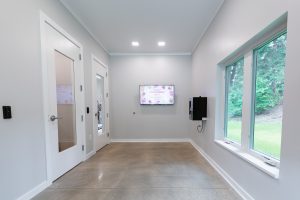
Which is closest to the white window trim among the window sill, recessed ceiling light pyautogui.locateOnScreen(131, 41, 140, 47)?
the window sill

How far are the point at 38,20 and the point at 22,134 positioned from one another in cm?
147

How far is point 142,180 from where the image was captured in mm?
2391

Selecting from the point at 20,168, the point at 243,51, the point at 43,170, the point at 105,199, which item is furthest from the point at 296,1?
the point at 43,170

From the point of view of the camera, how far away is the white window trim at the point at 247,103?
59.9 inches

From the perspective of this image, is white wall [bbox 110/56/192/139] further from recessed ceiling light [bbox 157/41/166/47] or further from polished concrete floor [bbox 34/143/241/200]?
polished concrete floor [bbox 34/143/241/200]

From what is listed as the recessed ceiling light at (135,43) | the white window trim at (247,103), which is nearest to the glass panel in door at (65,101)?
the recessed ceiling light at (135,43)

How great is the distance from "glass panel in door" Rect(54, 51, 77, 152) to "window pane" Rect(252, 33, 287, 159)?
2.81m

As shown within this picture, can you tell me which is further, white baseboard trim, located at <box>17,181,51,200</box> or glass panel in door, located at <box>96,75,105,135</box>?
glass panel in door, located at <box>96,75,105,135</box>

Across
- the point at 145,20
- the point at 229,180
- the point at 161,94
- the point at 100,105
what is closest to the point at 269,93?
the point at 229,180

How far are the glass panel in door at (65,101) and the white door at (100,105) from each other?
88 cm

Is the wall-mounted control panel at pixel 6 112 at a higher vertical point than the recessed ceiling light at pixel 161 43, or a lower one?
lower

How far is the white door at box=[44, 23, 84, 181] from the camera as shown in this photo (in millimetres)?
2240

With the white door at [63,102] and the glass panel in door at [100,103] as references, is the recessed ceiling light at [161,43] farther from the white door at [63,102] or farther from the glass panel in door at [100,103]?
the white door at [63,102]

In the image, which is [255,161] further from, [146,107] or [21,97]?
[146,107]
